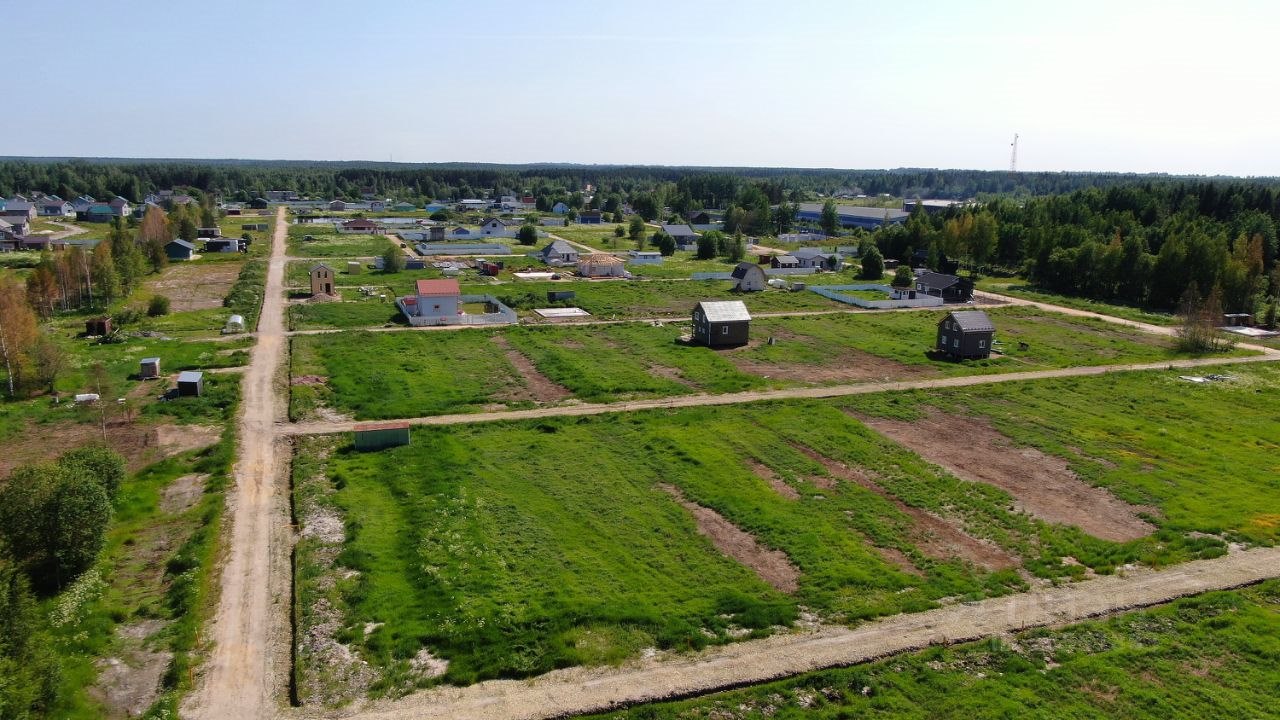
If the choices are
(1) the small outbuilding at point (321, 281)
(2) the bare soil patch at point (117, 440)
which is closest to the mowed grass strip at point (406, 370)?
(2) the bare soil patch at point (117, 440)

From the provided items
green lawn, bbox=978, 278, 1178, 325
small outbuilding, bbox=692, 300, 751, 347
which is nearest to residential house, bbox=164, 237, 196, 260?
small outbuilding, bbox=692, 300, 751, 347

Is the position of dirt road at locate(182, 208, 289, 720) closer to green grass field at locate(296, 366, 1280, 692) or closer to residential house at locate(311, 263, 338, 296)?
green grass field at locate(296, 366, 1280, 692)

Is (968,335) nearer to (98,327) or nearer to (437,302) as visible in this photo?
(437,302)

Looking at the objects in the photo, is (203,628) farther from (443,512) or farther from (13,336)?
(13,336)

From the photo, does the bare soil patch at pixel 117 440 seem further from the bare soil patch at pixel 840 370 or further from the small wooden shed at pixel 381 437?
the bare soil patch at pixel 840 370

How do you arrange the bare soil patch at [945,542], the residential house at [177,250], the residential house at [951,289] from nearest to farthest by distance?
the bare soil patch at [945,542]
the residential house at [951,289]
the residential house at [177,250]

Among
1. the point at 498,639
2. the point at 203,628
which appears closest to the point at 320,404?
the point at 203,628
